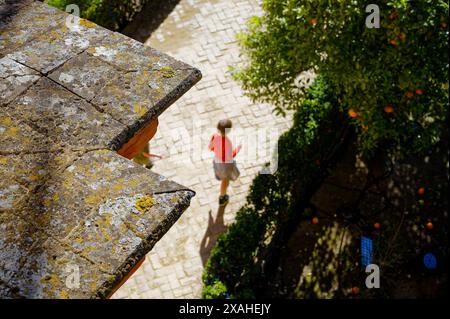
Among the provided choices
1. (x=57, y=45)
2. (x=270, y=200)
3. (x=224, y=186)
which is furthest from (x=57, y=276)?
(x=224, y=186)

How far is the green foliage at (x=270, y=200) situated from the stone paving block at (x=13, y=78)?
472 centimetres

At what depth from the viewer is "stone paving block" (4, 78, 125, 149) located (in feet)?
10.1

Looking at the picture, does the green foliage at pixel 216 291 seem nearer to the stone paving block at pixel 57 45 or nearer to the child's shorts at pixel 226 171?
the child's shorts at pixel 226 171

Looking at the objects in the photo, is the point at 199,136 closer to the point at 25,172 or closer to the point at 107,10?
the point at 107,10

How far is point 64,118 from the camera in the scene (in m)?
3.16

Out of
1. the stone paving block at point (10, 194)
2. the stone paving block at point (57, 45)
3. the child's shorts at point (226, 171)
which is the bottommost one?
the child's shorts at point (226, 171)

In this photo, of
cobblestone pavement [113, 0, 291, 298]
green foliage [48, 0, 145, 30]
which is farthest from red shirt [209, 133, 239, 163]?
green foliage [48, 0, 145, 30]

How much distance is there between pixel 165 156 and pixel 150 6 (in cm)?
436

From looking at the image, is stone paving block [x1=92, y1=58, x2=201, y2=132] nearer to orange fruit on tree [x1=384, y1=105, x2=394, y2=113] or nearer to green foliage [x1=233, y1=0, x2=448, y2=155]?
green foliage [x1=233, y1=0, x2=448, y2=155]

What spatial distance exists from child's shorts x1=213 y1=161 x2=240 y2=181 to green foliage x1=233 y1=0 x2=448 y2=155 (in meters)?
1.61

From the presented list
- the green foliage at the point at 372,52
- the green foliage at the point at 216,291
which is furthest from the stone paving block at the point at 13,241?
the green foliage at the point at 372,52

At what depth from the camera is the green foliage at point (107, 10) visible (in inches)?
393

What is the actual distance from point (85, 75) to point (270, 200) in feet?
16.8

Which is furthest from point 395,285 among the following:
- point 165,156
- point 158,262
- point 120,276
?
point 120,276
